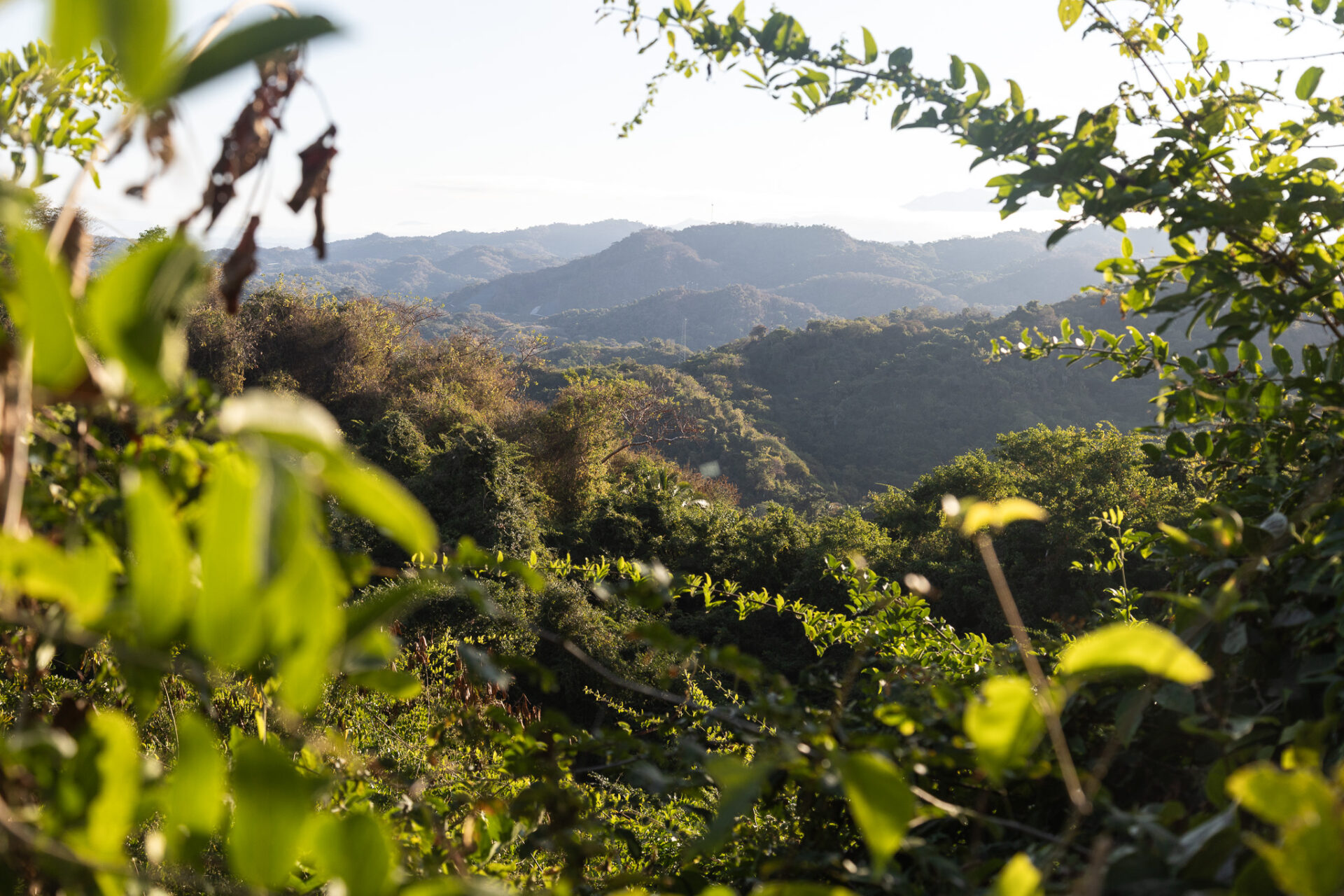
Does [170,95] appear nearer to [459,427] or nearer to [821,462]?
[459,427]

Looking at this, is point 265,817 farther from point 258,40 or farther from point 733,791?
point 258,40

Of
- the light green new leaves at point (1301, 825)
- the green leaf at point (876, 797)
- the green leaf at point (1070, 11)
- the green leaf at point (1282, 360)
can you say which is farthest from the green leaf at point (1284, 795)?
the green leaf at point (1070, 11)

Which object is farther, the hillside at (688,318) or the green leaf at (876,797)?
the hillside at (688,318)

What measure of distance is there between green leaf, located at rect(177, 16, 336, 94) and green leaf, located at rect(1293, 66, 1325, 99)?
1639 millimetres

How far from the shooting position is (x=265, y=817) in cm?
34

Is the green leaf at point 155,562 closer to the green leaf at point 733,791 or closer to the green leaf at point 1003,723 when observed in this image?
the green leaf at point 733,791

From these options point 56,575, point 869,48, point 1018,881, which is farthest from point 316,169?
point 869,48

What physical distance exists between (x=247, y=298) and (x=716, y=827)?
15618 mm

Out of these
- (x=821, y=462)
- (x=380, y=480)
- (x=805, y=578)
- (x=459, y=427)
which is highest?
(x=380, y=480)

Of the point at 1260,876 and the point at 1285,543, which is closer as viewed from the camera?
the point at 1260,876

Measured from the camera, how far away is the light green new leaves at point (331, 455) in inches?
9.9

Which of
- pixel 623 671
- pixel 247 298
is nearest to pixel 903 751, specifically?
pixel 623 671

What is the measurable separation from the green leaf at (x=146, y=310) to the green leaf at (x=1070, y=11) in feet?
5.18

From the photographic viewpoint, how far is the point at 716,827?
0.41 metres
